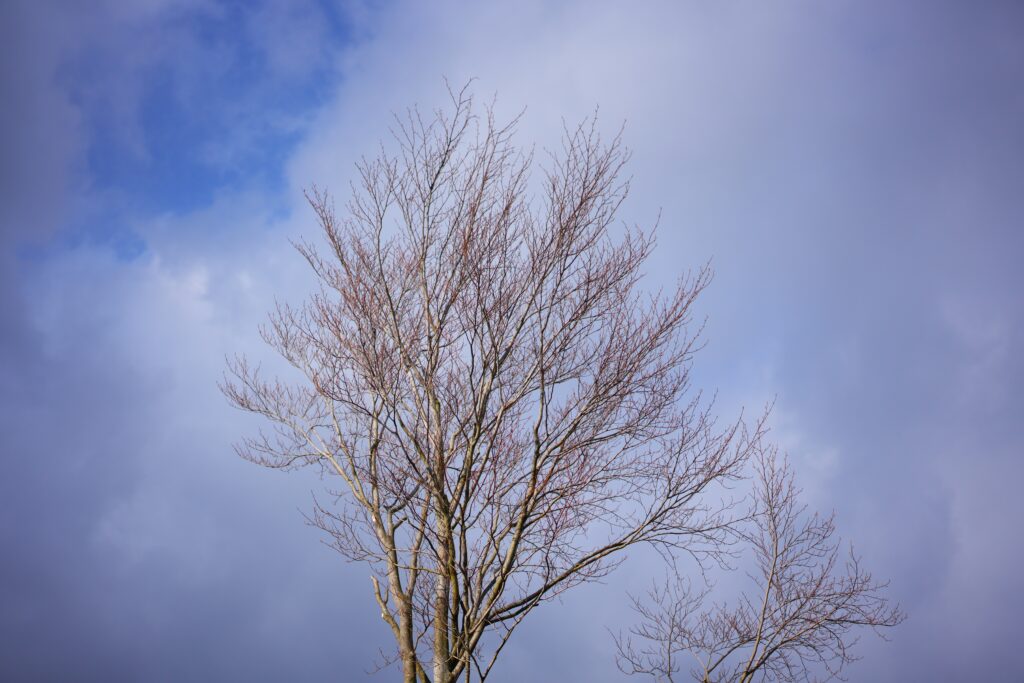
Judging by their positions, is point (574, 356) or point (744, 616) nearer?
point (574, 356)

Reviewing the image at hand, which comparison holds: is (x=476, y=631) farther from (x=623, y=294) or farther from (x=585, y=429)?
(x=623, y=294)

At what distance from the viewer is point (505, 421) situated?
4977 mm

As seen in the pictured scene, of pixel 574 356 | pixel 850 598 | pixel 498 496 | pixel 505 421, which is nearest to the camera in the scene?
pixel 498 496

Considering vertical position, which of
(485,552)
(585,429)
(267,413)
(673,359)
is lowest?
(485,552)

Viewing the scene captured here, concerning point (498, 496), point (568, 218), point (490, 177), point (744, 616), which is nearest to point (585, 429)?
point (498, 496)

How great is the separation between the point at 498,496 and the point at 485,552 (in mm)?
406

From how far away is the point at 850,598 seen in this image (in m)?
7.13

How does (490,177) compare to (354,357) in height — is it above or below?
above

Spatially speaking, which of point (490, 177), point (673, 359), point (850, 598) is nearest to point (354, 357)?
point (490, 177)

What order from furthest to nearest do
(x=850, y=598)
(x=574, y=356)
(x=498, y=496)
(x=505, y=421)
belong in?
(x=850, y=598) < (x=574, y=356) < (x=505, y=421) < (x=498, y=496)

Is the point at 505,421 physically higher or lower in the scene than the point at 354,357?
lower

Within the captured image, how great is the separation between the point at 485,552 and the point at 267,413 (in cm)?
346

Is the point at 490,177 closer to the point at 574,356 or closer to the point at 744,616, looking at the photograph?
the point at 574,356

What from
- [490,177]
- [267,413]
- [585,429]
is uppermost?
[267,413]
